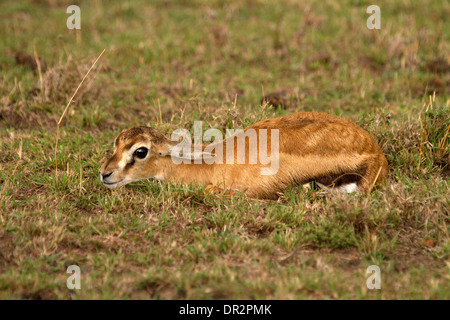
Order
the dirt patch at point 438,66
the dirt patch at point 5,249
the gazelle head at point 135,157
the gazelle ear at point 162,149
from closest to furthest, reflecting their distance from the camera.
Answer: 1. the dirt patch at point 5,249
2. the gazelle head at point 135,157
3. the gazelle ear at point 162,149
4. the dirt patch at point 438,66

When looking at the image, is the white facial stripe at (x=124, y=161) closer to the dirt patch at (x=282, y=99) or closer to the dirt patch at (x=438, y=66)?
the dirt patch at (x=282, y=99)

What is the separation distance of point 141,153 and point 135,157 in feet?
0.23

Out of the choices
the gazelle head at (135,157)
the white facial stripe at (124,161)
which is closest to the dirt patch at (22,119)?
the gazelle head at (135,157)

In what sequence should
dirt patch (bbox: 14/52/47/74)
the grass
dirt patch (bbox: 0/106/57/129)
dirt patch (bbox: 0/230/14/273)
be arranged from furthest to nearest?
dirt patch (bbox: 14/52/47/74) → dirt patch (bbox: 0/106/57/129) → dirt patch (bbox: 0/230/14/273) → the grass

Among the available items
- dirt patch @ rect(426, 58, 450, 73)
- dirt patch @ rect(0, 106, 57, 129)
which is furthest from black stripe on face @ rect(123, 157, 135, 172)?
dirt patch @ rect(426, 58, 450, 73)

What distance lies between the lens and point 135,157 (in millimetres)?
5625

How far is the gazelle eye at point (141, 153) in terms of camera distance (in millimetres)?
5613

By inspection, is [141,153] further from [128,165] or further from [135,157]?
[128,165]

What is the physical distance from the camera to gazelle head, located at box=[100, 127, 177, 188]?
5562mm

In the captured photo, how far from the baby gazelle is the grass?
0.56ft

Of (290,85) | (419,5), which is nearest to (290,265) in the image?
(290,85)

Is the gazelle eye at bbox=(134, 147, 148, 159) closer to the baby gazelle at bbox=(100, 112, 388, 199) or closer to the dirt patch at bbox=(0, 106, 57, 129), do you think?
the baby gazelle at bbox=(100, 112, 388, 199)
